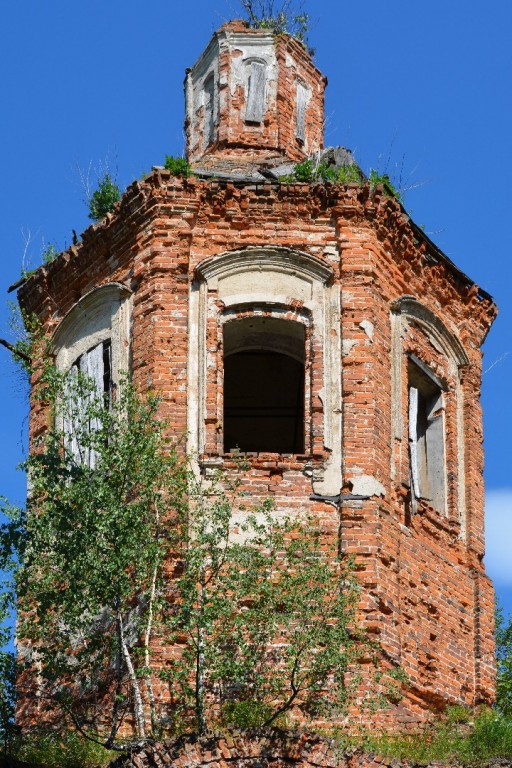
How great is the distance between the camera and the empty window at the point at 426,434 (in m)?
19.7

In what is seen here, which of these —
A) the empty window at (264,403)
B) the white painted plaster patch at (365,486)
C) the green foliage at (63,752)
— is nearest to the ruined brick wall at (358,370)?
the white painted plaster patch at (365,486)

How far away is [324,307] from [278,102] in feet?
10.9

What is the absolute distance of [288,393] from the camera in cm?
2336

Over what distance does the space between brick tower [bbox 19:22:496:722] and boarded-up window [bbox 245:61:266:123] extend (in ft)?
1.45

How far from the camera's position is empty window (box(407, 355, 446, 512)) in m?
19.7

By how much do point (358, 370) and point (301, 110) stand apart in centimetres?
414

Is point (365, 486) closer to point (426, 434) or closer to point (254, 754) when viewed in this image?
point (426, 434)

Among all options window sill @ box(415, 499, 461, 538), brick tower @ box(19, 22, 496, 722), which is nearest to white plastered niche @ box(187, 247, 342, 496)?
brick tower @ box(19, 22, 496, 722)

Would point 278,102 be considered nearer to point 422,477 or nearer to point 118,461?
point 422,477

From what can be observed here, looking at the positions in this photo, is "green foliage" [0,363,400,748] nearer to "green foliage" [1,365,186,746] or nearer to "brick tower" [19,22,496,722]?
"green foliage" [1,365,186,746]

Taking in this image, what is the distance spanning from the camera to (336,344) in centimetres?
1892

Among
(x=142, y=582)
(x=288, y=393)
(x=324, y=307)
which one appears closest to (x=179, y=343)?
(x=324, y=307)

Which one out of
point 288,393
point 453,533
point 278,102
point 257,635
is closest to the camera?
point 257,635

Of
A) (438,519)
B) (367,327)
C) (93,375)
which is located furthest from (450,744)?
(93,375)
